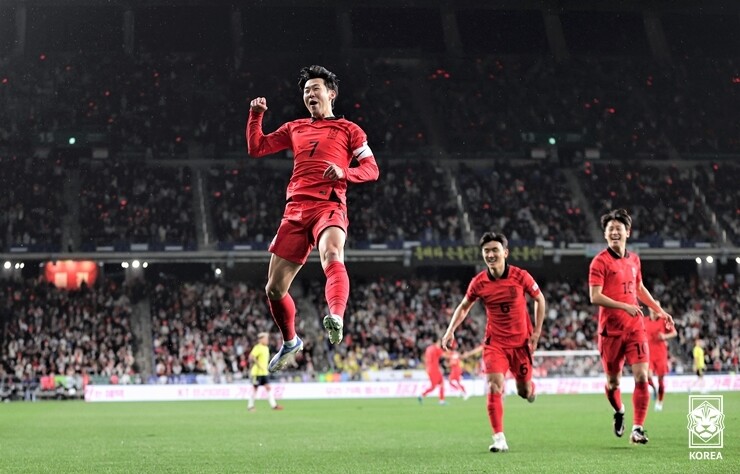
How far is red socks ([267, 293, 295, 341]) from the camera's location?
826cm

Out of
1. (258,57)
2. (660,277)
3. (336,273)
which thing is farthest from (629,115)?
(336,273)

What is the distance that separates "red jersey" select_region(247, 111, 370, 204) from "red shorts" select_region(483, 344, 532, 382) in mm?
4288

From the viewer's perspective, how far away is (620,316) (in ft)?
39.6

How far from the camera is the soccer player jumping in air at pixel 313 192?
25.8ft

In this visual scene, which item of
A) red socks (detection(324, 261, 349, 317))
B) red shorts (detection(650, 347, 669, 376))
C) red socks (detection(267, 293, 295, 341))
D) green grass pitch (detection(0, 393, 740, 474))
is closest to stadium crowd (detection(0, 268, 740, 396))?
green grass pitch (detection(0, 393, 740, 474))

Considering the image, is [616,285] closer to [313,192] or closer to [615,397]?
[615,397]

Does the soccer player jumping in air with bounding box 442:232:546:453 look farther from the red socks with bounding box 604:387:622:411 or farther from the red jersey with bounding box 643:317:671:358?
the red jersey with bounding box 643:317:671:358

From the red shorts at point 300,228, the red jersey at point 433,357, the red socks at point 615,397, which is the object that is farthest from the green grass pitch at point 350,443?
the red jersey at point 433,357

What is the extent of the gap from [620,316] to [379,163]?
3585 cm

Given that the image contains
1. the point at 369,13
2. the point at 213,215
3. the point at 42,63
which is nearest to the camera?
the point at 213,215

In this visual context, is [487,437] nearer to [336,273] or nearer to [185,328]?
[336,273]

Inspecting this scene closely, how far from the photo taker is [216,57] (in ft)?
164

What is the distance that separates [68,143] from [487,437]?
3578 centimetres

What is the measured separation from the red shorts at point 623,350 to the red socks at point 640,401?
305mm
